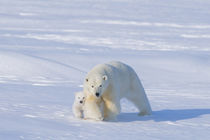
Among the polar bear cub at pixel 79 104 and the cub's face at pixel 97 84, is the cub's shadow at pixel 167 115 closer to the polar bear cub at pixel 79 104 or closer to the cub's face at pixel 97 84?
the polar bear cub at pixel 79 104

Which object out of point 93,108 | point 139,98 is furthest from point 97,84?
point 139,98

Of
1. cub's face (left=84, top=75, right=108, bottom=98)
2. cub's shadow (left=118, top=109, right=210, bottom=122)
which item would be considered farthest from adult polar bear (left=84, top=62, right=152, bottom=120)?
cub's shadow (left=118, top=109, right=210, bottom=122)

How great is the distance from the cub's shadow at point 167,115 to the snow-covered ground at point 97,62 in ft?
0.04

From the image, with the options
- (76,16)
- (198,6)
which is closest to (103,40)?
(76,16)

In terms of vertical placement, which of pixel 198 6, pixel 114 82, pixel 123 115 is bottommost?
pixel 123 115

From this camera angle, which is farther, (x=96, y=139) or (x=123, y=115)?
(x=123, y=115)

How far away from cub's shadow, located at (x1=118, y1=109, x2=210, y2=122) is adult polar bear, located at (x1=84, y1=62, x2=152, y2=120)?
0.13 meters

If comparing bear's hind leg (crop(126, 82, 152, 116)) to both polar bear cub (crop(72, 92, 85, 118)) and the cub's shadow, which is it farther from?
polar bear cub (crop(72, 92, 85, 118))

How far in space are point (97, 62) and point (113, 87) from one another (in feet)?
19.4

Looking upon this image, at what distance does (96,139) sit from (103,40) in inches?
440

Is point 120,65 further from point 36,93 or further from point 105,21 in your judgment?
point 105,21

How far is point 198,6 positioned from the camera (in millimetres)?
30297

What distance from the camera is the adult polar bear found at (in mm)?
5223

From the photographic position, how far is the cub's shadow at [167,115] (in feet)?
19.1
